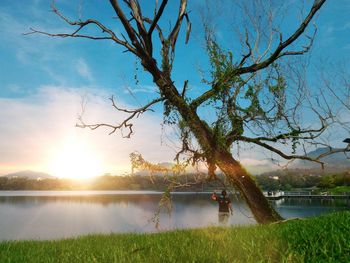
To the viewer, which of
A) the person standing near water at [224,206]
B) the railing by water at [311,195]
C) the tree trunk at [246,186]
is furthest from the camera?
the railing by water at [311,195]

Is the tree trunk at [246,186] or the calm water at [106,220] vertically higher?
the tree trunk at [246,186]

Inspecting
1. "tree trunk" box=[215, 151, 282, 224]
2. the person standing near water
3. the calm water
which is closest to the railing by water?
the calm water

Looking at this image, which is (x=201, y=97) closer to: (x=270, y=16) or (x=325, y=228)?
(x=270, y=16)

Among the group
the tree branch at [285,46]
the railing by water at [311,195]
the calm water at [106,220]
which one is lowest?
the calm water at [106,220]

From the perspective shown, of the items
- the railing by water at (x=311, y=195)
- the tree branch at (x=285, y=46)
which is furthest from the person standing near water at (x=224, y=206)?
the railing by water at (x=311, y=195)

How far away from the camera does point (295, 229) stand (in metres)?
7.84

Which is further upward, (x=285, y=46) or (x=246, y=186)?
(x=285, y=46)

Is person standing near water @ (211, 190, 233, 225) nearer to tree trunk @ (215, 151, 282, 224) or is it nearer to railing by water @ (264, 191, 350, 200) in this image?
tree trunk @ (215, 151, 282, 224)

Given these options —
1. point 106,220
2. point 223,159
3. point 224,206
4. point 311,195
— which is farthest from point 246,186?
point 311,195

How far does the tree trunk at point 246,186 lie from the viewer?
40.9 ft

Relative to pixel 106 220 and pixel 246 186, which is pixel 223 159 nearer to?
pixel 246 186

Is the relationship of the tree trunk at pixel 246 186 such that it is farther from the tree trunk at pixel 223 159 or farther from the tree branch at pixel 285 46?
the tree branch at pixel 285 46

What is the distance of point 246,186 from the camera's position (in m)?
12.6

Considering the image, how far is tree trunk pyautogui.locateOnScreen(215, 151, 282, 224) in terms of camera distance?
12461 mm
